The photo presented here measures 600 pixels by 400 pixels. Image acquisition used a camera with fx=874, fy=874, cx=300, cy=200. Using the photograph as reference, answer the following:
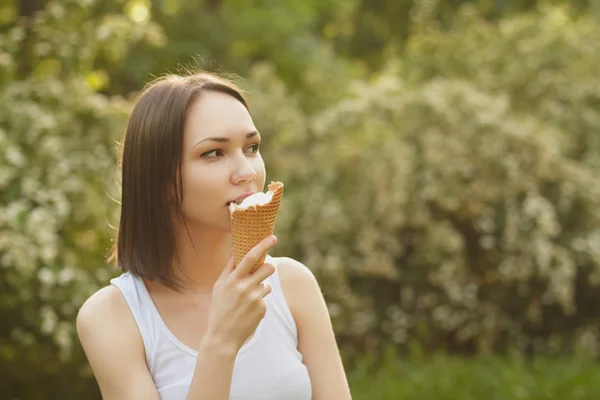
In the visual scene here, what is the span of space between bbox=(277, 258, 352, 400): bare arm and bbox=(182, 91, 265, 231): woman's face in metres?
0.29

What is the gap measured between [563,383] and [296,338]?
4287 mm

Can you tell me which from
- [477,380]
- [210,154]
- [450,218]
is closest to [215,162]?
[210,154]

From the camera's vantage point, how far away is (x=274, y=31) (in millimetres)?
12703

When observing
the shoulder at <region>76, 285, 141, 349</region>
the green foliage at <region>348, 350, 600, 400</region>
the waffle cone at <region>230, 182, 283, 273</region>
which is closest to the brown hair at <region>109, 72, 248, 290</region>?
the shoulder at <region>76, 285, 141, 349</region>

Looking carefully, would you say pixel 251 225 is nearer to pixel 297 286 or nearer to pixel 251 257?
pixel 251 257

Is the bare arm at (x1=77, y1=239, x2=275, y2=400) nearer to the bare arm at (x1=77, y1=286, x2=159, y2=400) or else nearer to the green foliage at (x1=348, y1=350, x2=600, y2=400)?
the bare arm at (x1=77, y1=286, x2=159, y2=400)

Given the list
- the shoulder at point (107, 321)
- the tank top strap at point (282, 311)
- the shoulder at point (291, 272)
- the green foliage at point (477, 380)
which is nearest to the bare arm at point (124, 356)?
the shoulder at point (107, 321)

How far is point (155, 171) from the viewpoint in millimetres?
2061

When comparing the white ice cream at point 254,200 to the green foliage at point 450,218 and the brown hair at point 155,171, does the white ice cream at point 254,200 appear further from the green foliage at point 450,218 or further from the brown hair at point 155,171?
the green foliage at point 450,218

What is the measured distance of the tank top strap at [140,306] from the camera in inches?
80.0

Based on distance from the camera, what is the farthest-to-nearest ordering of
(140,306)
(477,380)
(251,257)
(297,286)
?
(477,380), (297,286), (140,306), (251,257)

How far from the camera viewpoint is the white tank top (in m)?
2.01

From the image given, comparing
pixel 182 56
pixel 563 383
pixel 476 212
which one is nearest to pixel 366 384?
pixel 563 383

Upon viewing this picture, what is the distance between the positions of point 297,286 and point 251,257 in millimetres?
388
